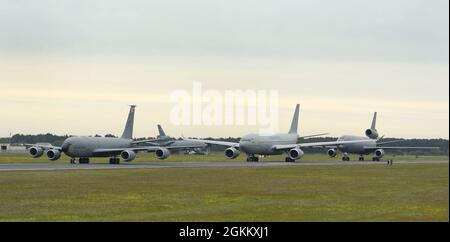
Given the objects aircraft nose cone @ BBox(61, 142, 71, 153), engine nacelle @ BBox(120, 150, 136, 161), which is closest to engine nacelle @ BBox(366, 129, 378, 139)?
engine nacelle @ BBox(120, 150, 136, 161)

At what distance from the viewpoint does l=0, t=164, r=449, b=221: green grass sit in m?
26.3

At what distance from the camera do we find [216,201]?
107 ft

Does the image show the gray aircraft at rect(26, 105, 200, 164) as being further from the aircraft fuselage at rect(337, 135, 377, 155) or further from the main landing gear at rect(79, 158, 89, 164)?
the aircraft fuselage at rect(337, 135, 377, 155)

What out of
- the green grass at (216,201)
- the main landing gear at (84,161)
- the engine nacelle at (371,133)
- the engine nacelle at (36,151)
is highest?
the engine nacelle at (371,133)

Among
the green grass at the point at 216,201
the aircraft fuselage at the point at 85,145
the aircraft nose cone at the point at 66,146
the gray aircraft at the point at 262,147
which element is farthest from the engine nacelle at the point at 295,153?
the green grass at the point at 216,201

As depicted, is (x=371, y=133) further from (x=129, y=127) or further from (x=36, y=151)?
(x=36, y=151)

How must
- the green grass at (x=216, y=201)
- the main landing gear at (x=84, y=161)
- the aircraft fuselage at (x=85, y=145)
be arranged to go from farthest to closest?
the main landing gear at (x=84, y=161) < the aircraft fuselage at (x=85, y=145) < the green grass at (x=216, y=201)

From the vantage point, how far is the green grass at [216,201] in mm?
26266

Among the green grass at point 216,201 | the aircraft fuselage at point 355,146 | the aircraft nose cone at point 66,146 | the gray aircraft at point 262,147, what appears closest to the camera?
the green grass at point 216,201

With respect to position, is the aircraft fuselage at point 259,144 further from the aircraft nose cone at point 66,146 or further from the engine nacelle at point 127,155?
the aircraft nose cone at point 66,146

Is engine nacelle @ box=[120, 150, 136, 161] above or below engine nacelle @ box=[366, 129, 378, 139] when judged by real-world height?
below

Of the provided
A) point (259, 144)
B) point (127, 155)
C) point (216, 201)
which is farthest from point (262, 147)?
point (216, 201)
